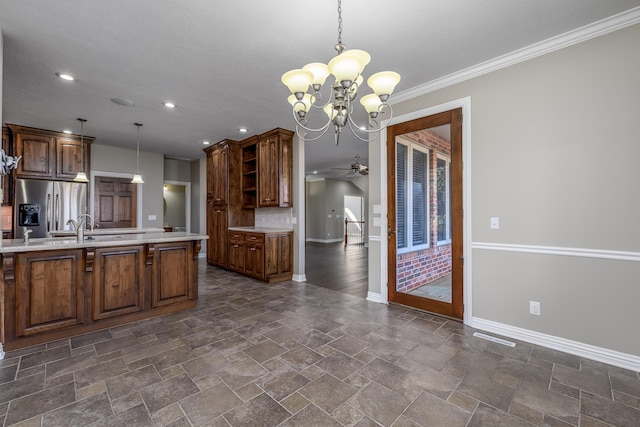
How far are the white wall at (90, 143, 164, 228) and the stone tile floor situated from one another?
441cm

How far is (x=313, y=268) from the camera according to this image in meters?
6.43

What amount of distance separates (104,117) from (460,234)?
545 cm

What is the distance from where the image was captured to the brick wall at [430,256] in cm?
335

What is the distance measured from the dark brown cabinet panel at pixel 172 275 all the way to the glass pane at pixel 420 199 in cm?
291

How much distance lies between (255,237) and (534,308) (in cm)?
400

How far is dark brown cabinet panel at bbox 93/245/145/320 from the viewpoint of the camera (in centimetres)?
298

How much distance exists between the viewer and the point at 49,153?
209 inches

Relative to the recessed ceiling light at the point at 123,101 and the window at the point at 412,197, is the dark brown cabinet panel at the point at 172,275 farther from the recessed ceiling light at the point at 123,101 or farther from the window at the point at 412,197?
the window at the point at 412,197

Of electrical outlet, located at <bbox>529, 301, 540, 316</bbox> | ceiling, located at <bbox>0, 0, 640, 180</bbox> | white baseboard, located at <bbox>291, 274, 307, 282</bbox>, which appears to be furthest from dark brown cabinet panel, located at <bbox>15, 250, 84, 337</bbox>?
electrical outlet, located at <bbox>529, 301, 540, 316</bbox>

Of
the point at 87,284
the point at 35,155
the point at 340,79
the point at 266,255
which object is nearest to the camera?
the point at 340,79

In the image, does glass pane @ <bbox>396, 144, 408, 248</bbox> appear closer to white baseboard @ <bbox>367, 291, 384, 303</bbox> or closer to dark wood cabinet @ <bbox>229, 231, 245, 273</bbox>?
white baseboard @ <bbox>367, 291, 384, 303</bbox>

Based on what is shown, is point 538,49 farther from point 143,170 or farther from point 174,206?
point 174,206

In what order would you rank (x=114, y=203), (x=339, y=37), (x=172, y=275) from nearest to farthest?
(x=339, y=37)
(x=172, y=275)
(x=114, y=203)

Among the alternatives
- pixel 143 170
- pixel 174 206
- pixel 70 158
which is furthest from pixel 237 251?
pixel 174 206
